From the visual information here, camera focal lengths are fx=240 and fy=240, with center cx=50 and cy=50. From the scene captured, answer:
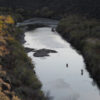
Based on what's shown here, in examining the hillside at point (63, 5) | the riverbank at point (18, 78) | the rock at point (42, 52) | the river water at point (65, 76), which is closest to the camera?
the riverbank at point (18, 78)

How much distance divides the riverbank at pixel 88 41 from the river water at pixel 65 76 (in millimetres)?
978

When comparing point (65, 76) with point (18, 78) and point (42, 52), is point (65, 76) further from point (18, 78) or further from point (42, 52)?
point (42, 52)

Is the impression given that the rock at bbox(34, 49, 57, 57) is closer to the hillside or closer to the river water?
the river water

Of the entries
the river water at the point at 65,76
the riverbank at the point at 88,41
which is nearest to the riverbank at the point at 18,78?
the river water at the point at 65,76

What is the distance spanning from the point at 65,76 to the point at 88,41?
A: 16.0 meters

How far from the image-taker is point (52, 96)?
22828 mm

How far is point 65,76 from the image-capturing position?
1125 inches

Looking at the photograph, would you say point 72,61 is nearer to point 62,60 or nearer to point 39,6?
point 62,60

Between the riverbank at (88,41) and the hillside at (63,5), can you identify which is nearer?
the riverbank at (88,41)

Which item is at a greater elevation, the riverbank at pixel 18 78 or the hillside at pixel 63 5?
the riverbank at pixel 18 78

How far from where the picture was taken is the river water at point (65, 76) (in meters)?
23.6

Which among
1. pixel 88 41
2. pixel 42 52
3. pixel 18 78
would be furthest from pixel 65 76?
pixel 88 41

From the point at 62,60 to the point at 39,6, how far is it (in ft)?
232

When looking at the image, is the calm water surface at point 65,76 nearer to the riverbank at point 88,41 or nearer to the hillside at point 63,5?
the riverbank at point 88,41
